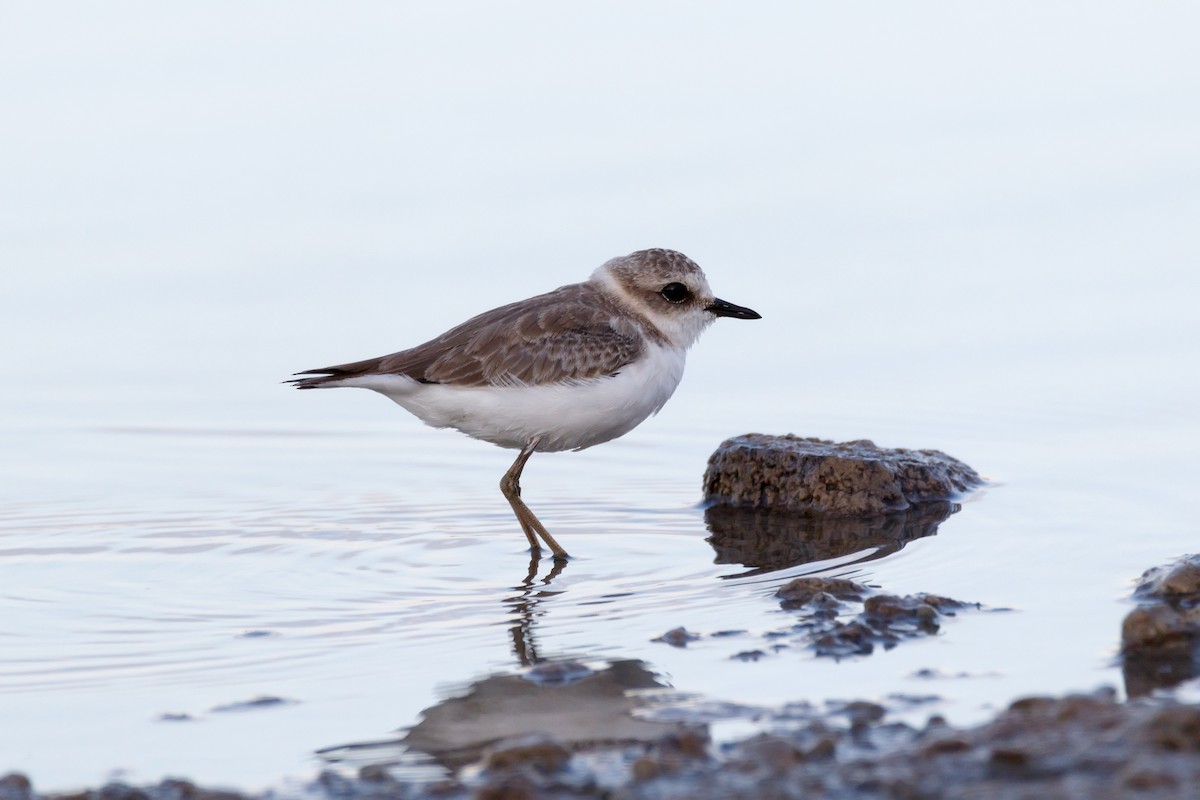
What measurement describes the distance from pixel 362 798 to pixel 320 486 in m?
4.86

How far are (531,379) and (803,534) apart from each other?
1.59 metres

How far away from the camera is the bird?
→ 8.14 metres

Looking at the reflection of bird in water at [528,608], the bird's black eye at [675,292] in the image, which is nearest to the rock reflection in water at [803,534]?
the reflection of bird in water at [528,608]

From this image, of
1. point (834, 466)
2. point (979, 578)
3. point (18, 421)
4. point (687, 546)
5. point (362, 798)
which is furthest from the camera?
point (18, 421)

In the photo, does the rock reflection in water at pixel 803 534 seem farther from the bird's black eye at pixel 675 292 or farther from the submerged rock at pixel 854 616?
the bird's black eye at pixel 675 292

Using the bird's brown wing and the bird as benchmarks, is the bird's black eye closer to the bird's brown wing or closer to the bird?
the bird

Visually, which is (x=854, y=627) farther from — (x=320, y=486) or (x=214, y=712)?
(x=320, y=486)

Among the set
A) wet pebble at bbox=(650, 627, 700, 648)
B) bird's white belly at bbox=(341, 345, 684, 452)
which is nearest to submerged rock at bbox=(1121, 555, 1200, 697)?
wet pebble at bbox=(650, 627, 700, 648)

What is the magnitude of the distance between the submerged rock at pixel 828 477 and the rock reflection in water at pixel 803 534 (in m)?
0.07

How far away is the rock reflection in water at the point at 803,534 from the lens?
803 centimetres

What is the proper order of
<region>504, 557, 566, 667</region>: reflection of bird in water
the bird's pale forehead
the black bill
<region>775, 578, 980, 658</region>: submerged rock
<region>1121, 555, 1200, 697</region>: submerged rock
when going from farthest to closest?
the black bill < the bird's pale forehead < <region>504, 557, 566, 667</region>: reflection of bird in water < <region>775, 578, 980, 658</region>: submerged rock < <region>1121, 555, 1200, 697</region>: submerged rock

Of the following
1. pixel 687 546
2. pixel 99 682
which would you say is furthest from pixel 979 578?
pixel 99 682

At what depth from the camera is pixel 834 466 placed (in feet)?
29.2

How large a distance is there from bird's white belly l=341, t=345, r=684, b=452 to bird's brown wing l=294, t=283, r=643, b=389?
5 cm
